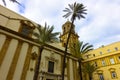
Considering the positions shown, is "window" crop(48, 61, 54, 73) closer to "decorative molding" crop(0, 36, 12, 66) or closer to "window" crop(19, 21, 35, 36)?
"window" crop(19, 21, 35, 36)

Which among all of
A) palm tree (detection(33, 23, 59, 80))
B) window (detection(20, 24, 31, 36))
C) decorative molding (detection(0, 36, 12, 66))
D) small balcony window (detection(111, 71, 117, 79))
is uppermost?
window (detection(20, 24, 31, 36))

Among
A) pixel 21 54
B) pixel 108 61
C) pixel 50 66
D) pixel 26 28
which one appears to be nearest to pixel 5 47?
pixel 21 54

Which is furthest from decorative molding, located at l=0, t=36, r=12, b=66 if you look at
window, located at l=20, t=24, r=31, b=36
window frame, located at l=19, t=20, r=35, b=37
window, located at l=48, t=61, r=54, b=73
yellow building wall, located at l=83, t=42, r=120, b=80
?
yellow building wall, located at l=83, t=42, r=120, b=80

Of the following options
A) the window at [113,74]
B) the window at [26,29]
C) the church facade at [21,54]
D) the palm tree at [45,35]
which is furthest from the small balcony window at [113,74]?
the window at [26,29]

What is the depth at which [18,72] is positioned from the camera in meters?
14.5

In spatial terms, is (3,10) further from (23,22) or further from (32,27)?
(32,27)

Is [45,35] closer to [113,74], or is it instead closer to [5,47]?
[5,47]

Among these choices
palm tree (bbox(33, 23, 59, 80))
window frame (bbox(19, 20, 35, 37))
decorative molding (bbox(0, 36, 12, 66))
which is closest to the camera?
decorative molding (bbox(0, 36, 12, 66))

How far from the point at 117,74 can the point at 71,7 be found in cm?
2100

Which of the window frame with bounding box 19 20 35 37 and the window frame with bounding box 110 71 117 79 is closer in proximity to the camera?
the window frame with bounding box 19 20 35 37

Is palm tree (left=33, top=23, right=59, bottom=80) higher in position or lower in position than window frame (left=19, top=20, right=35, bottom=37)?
lower

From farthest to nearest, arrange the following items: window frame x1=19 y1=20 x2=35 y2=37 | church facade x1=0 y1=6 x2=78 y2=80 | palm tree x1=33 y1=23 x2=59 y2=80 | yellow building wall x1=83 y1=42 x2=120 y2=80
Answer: yellow building wall x1=83 y1=42 x2=120 y2=80 < window frame x1=19 y1=20 x2=35 y2=37 < palm tree x1=33 y1=23 x2=59 y2=80 < church facade x1=0 y1=6 x2=78 y2=80

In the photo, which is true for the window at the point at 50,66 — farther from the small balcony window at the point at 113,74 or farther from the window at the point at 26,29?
the small balcony window at the point at 113,74

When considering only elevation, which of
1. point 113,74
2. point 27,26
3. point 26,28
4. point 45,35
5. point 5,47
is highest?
point 27,26
